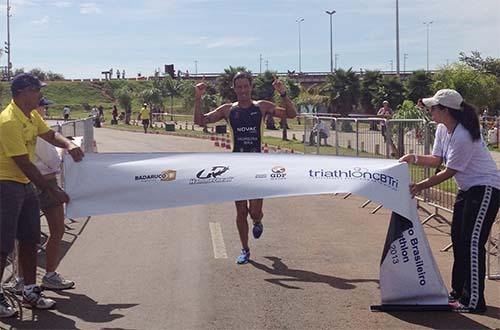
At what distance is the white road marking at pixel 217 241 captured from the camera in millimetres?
9031

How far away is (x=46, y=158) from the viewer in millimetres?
7664

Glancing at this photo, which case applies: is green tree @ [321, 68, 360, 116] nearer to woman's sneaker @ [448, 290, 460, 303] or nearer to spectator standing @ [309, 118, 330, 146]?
spectator standing @ [309, 118, 330, 146]

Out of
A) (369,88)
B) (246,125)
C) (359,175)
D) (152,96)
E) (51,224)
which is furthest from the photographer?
(152,96)

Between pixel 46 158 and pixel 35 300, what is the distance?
1.64 m

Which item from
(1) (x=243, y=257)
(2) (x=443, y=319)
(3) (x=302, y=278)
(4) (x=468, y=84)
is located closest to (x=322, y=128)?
(1) (x=243, y=257)

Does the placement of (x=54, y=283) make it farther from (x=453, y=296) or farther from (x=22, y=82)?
(x=453, y=296)

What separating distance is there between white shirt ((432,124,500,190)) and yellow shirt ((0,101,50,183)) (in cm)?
358

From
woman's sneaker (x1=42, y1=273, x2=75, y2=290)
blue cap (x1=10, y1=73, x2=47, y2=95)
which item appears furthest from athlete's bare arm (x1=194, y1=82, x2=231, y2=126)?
blue cap (x1=10, y1=73, x2=47, y2=95)

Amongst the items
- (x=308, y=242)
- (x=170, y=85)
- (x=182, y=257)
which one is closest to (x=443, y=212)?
(x=308, y=242)

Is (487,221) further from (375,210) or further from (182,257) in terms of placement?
(375,210)

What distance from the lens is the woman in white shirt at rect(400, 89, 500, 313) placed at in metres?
6.46

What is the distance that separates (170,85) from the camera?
6712 centimetres

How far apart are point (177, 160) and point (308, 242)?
346 cm

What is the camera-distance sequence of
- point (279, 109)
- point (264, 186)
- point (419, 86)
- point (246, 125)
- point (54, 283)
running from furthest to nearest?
point (419, 86)
point (279, 109)
point (246, 125)
point (54, 283)
point (264, 186)
